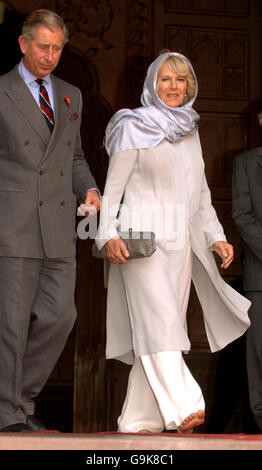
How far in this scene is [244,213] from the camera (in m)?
5.22

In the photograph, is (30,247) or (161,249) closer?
(30,247)

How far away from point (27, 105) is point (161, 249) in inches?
37.2

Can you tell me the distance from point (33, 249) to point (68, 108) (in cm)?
Answer: 75

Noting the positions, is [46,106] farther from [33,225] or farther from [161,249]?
[161,249]

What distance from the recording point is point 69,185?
4.39 metres

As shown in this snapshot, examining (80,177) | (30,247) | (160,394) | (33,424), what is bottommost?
(33,424)

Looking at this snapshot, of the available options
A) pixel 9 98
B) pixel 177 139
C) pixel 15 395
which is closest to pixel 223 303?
pixel 177 139

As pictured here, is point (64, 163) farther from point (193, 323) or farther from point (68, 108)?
point (193, 323)

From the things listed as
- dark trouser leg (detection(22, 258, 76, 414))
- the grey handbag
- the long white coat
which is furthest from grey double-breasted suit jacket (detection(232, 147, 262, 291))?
dark trouser leg (detection(22, 258, 76, 414))

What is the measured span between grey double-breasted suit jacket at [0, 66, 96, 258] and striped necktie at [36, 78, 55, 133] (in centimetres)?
3

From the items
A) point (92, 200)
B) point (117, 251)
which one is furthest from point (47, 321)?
point (92, 200)

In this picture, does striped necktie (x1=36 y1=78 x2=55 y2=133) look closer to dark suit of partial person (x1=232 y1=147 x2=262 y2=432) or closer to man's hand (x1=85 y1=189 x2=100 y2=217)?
man's hand (x1=85 y1=189 x2=100 y2=217)

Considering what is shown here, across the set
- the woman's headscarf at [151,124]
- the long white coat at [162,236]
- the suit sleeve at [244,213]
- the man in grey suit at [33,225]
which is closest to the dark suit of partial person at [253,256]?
the suit sleeve at [244,213]
